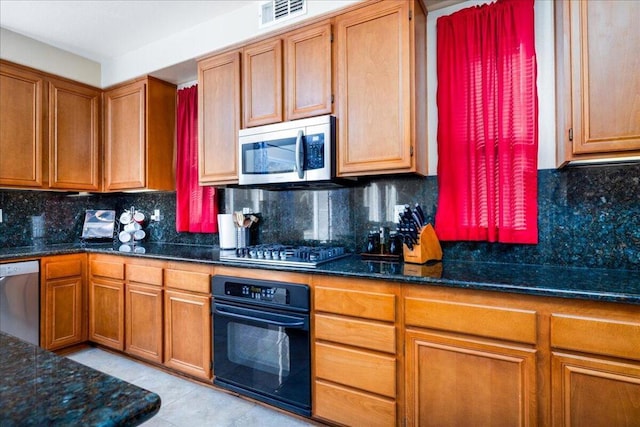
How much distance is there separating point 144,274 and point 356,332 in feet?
5.83

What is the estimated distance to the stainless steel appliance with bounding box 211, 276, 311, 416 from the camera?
198 centimetres

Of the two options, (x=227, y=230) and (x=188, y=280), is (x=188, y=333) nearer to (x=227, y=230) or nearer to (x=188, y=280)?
(x=188, y=280)

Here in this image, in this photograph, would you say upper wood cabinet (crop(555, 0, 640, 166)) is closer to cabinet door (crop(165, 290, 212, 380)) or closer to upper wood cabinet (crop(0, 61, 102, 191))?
cabinet door (crop(165, 290, 212, 380))

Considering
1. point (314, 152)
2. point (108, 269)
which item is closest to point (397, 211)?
point (314, 152)

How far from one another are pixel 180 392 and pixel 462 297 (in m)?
1.96

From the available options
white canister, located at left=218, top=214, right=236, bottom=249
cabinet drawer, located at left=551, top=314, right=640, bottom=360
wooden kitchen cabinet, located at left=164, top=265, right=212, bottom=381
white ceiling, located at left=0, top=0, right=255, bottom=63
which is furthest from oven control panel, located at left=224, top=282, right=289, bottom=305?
white ceiling, located at left=0, top=0, right=255, bottom=63

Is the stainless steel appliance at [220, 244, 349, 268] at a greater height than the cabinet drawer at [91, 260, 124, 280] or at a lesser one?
greater

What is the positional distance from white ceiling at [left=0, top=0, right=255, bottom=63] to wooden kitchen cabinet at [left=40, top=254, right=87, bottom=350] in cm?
188

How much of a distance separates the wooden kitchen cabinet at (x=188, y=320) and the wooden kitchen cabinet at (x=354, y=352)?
844 millimetres

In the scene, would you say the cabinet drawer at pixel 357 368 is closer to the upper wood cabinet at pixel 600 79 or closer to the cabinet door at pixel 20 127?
the upper wood cabinet at pixel 600 79

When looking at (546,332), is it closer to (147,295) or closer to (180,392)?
(180,392)

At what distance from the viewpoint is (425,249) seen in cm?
206

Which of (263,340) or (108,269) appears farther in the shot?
(108,269)

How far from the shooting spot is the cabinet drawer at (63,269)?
2.88 m
